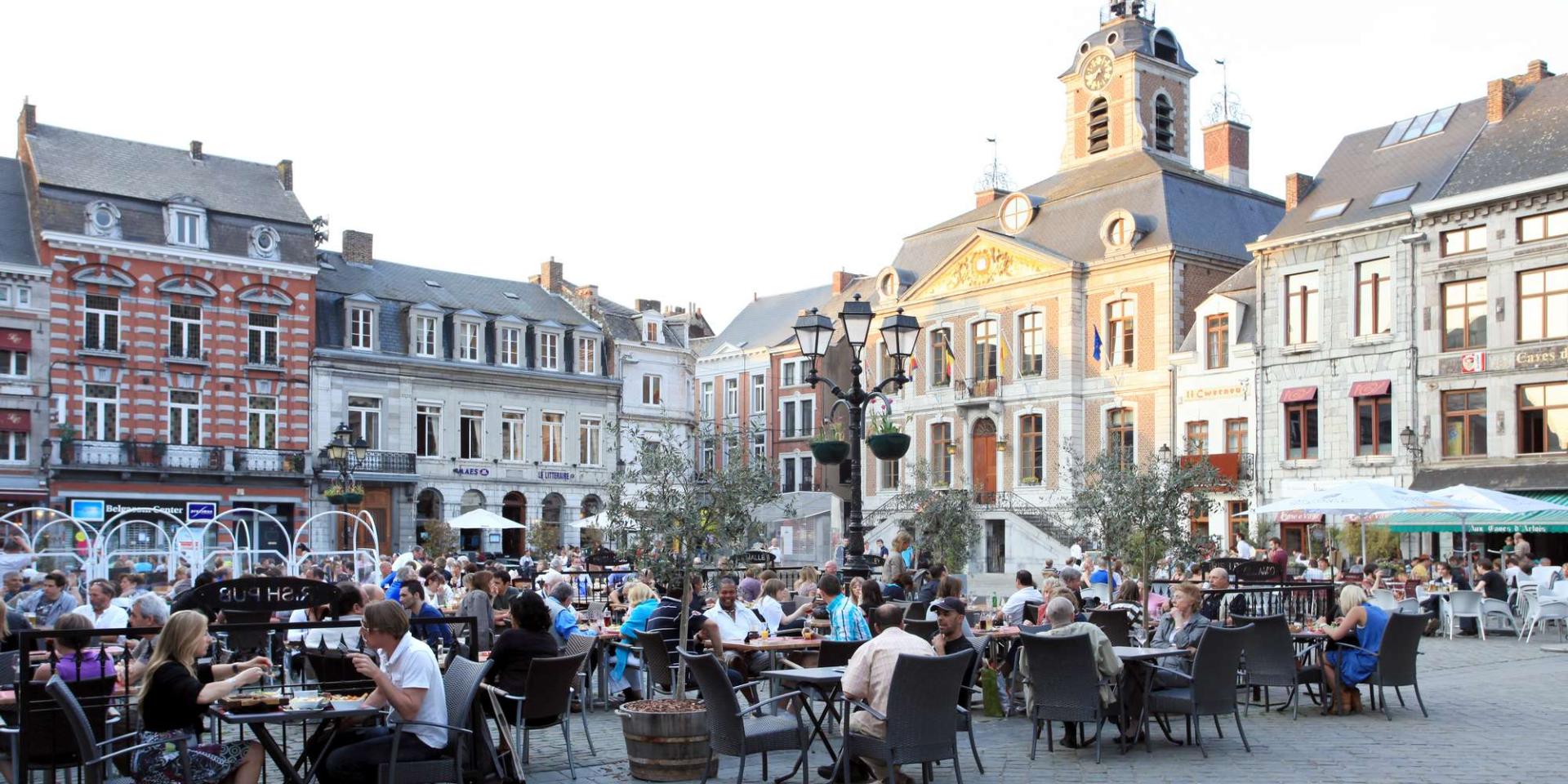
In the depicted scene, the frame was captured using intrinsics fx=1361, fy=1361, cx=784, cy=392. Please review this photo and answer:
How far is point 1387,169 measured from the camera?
108 ft

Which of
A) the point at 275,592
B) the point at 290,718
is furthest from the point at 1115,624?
the point at 290,718

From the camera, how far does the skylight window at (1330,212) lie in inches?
1292

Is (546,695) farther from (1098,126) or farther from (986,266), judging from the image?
(1098,126)

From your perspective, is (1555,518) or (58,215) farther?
(58,215)

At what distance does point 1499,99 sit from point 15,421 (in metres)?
36.8

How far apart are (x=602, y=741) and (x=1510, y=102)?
29423 millimetres

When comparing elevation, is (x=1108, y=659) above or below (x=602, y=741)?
above

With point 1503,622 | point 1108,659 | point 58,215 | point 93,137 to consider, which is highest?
point 93,137

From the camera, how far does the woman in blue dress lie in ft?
37.3

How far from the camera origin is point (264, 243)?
38.9 metres

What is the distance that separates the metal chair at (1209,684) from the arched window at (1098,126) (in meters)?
39.3

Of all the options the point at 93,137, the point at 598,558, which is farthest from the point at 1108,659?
the point at 93,137

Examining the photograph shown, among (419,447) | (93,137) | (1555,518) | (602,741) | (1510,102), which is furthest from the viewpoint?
(419,447)

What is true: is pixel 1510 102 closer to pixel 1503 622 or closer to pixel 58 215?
pixel 1503 622
